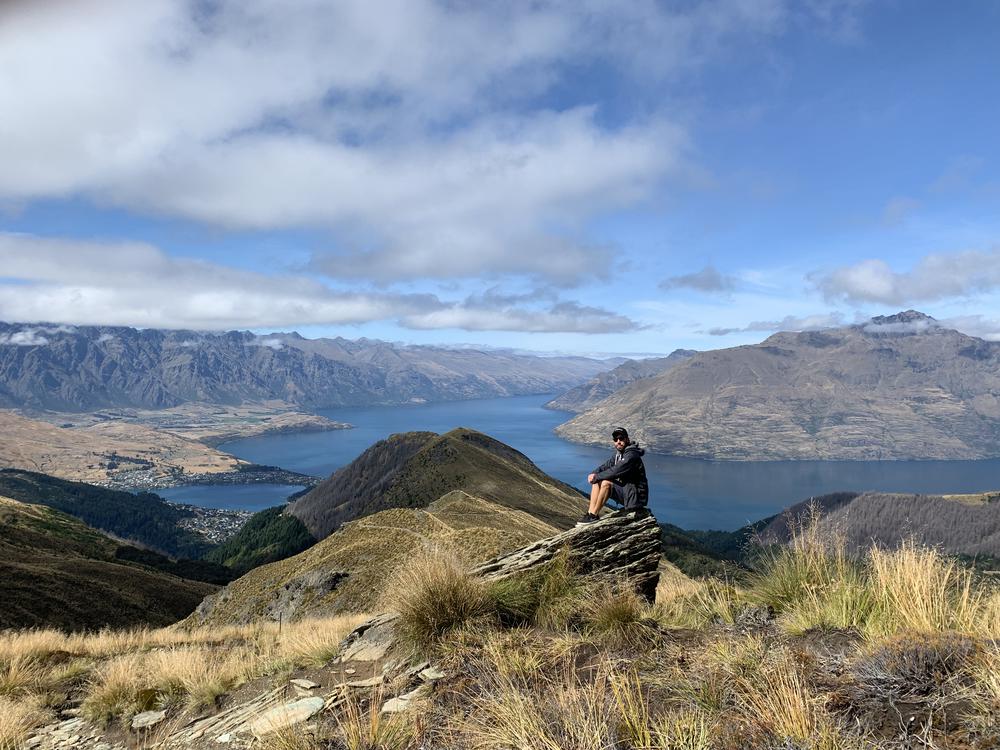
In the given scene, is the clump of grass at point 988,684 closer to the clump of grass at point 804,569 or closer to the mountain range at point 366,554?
the clump of grass at point 804,569

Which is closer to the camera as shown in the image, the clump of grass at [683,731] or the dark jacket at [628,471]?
the clump of grass at [683,731]

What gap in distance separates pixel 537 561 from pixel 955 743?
268 inches

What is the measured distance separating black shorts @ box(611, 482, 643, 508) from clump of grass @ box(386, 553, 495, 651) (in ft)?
14.1

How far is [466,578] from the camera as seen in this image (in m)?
8.75

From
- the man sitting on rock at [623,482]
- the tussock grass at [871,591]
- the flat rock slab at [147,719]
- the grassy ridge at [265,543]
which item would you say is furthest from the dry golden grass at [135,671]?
the grassy ridge at [265,543]

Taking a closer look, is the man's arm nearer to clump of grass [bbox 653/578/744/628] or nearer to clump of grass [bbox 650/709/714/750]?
clump of grass [bbox 653/578/744/628]

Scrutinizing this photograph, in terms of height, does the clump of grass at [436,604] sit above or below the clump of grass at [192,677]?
above

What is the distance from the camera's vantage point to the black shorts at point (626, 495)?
1176 centimetres

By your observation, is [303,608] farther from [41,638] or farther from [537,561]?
[537,561]

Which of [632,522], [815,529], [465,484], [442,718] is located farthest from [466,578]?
[465,484]

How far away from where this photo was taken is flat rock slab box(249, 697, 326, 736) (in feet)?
20.4

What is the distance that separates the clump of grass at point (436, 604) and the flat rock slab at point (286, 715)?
64.9 inches

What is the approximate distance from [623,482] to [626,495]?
312 mm

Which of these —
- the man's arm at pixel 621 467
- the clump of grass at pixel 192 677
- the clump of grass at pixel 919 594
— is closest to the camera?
the clump of grass at pixel 919 594
